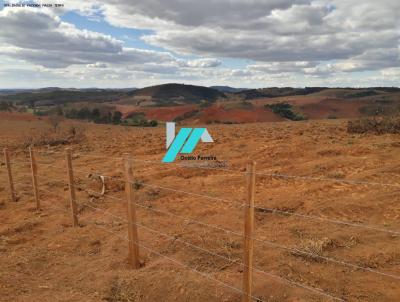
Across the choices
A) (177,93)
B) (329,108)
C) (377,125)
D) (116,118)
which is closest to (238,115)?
(329,108)

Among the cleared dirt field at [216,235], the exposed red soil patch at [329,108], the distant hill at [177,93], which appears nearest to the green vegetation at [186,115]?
the exposed red soil patch at [329,108]

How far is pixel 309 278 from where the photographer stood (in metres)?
4.29

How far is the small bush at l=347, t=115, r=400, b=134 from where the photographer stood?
1282cm

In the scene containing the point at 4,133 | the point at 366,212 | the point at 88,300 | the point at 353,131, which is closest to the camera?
the point at 88,300

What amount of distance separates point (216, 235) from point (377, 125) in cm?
1034

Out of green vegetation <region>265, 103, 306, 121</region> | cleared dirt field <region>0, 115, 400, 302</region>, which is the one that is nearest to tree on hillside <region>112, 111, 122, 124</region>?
green vegetation <region>265, 103, 306, 121</region>

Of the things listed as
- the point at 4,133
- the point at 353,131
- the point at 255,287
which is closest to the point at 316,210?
the point at 255,287

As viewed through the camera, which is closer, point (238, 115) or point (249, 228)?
point (249, 228)

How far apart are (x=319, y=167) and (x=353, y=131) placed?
615cm

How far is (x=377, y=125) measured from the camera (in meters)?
13.4

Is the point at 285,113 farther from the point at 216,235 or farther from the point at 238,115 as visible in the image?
the point at 216,235

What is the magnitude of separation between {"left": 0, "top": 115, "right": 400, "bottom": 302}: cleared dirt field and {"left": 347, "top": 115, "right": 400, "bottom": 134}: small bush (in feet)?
8.63

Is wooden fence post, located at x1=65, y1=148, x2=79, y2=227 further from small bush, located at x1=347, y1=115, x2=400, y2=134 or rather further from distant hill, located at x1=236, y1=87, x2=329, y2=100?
distant hill, located at x1=236, y1=87, x2=329, y2=100

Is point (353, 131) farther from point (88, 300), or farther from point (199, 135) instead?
point (88, 300)
